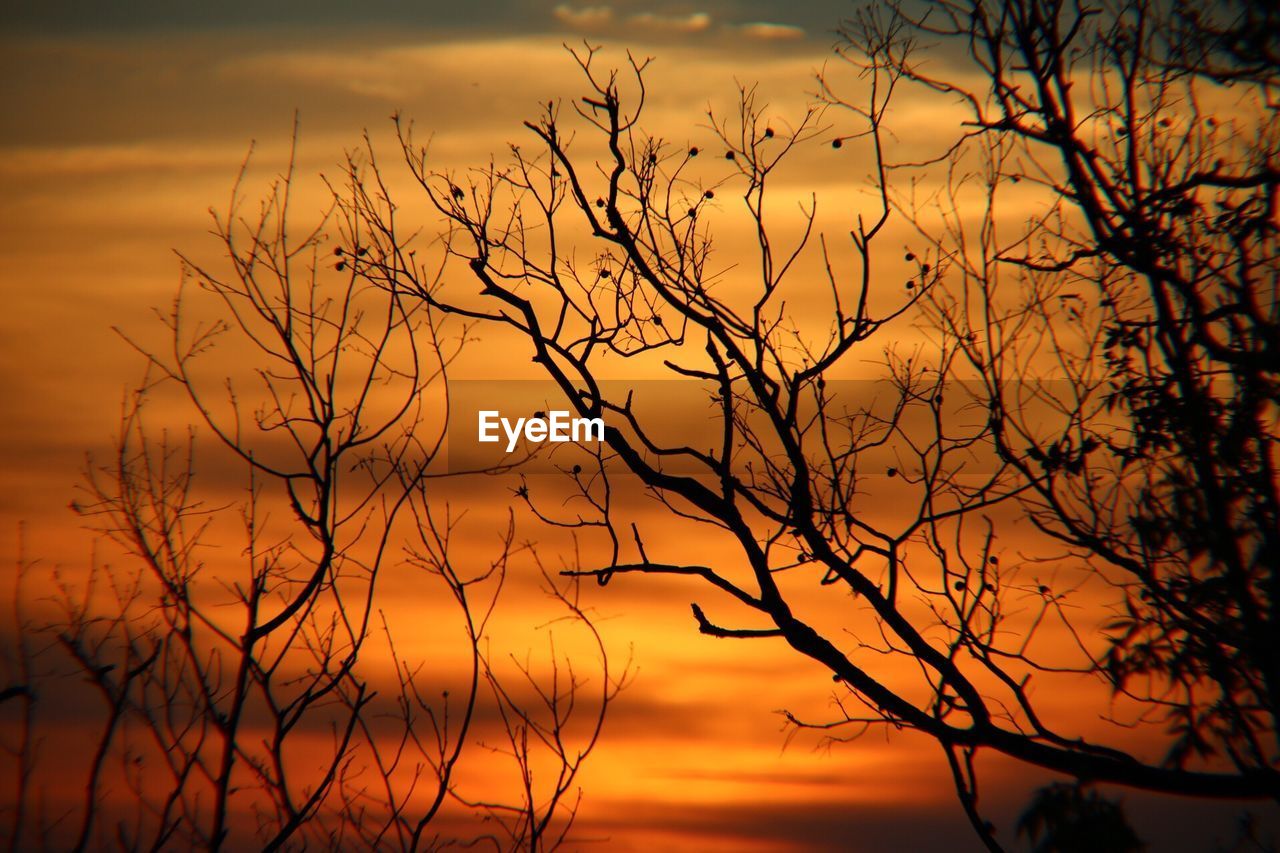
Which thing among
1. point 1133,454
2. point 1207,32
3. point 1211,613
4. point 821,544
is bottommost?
point 1211,613

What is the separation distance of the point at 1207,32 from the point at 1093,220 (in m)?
1.30

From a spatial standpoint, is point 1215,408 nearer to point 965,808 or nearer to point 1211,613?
point 1211,613

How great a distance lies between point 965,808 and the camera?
277 inches

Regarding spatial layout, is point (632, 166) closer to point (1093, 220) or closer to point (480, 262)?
point (480, 262)

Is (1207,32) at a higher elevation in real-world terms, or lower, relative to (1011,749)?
higher

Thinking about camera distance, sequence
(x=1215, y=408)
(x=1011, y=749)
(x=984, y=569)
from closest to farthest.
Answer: (x=1011, y=749) < (x=1215, y=408) < (x=984, y=569)

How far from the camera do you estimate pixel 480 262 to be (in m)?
7.21

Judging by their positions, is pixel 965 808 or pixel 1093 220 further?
pixel 1093 220

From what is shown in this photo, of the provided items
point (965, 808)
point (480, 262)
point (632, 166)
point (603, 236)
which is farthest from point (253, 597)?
point (965, 808)

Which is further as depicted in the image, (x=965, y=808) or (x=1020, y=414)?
(x=1020, y=414)

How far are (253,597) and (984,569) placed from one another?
453 cm

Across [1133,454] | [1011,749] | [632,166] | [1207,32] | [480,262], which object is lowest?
[1011,749]

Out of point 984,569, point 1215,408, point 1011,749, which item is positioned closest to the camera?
point 1011,749

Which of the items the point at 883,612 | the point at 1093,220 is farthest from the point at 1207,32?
the point at 883,612
